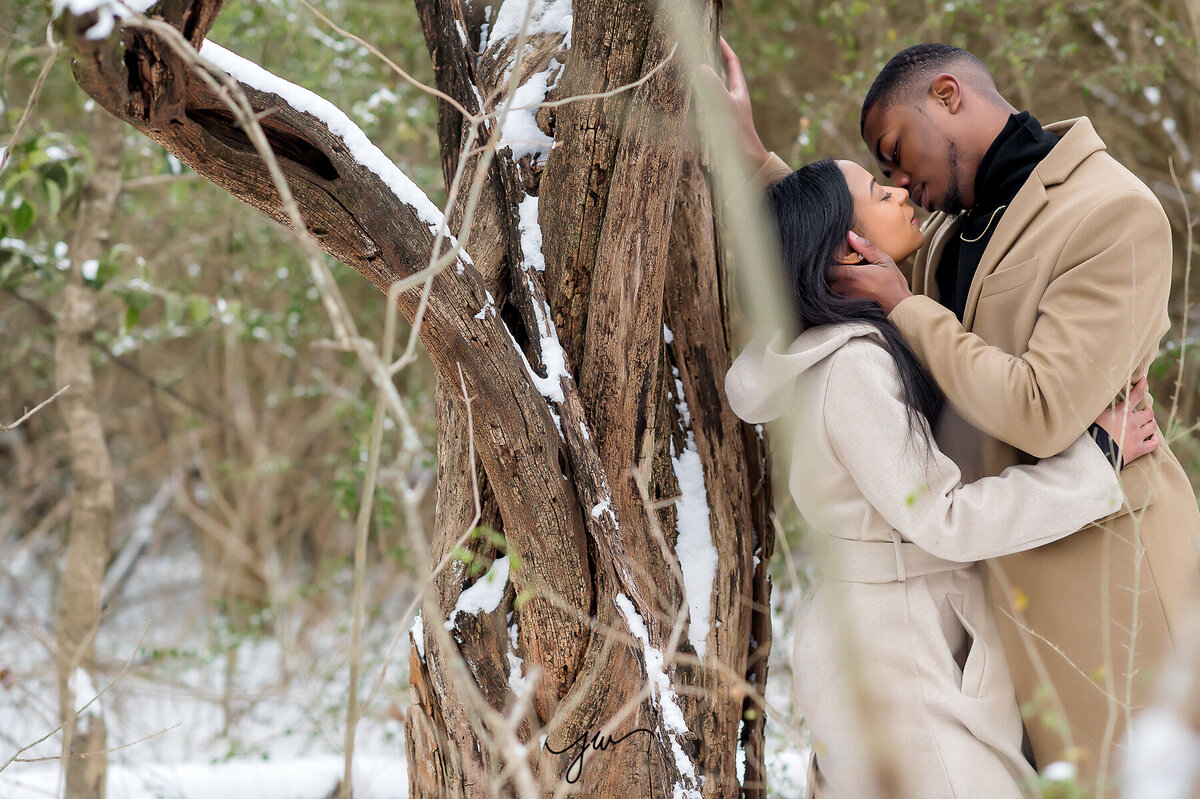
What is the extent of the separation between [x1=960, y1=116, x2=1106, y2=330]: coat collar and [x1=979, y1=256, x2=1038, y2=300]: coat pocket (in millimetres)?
16

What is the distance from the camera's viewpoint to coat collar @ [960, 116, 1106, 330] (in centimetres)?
171

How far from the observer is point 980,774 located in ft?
5.16

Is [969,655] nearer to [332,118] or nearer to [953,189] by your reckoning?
[953,189]

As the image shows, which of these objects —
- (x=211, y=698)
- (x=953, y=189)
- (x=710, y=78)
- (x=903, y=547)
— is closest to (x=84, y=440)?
(x=211, y=698)

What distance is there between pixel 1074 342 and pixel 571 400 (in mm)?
859

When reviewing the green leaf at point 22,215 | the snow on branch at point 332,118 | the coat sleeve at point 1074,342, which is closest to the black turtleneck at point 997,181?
the coat sleeve at point 1074,342

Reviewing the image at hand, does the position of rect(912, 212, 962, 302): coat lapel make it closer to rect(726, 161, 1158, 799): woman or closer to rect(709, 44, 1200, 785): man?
rect(709, 44, 1200, 785): man

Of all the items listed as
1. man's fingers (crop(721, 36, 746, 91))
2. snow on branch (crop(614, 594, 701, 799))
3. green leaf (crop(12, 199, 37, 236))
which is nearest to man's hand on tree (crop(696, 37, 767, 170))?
man's fingers (crop(721, 36, 746, 91))

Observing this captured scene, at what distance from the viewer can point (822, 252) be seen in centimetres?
168

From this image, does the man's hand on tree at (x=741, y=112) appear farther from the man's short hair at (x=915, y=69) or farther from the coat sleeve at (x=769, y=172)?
the man's short hair at (x=915, y=69)

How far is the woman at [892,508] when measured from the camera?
5.01 ft

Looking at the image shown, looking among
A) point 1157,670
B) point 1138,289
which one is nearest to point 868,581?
point 1157,670

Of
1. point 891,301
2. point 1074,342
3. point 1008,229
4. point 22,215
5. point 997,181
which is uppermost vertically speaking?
point 22,215

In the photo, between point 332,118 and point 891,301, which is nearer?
point 332,118
